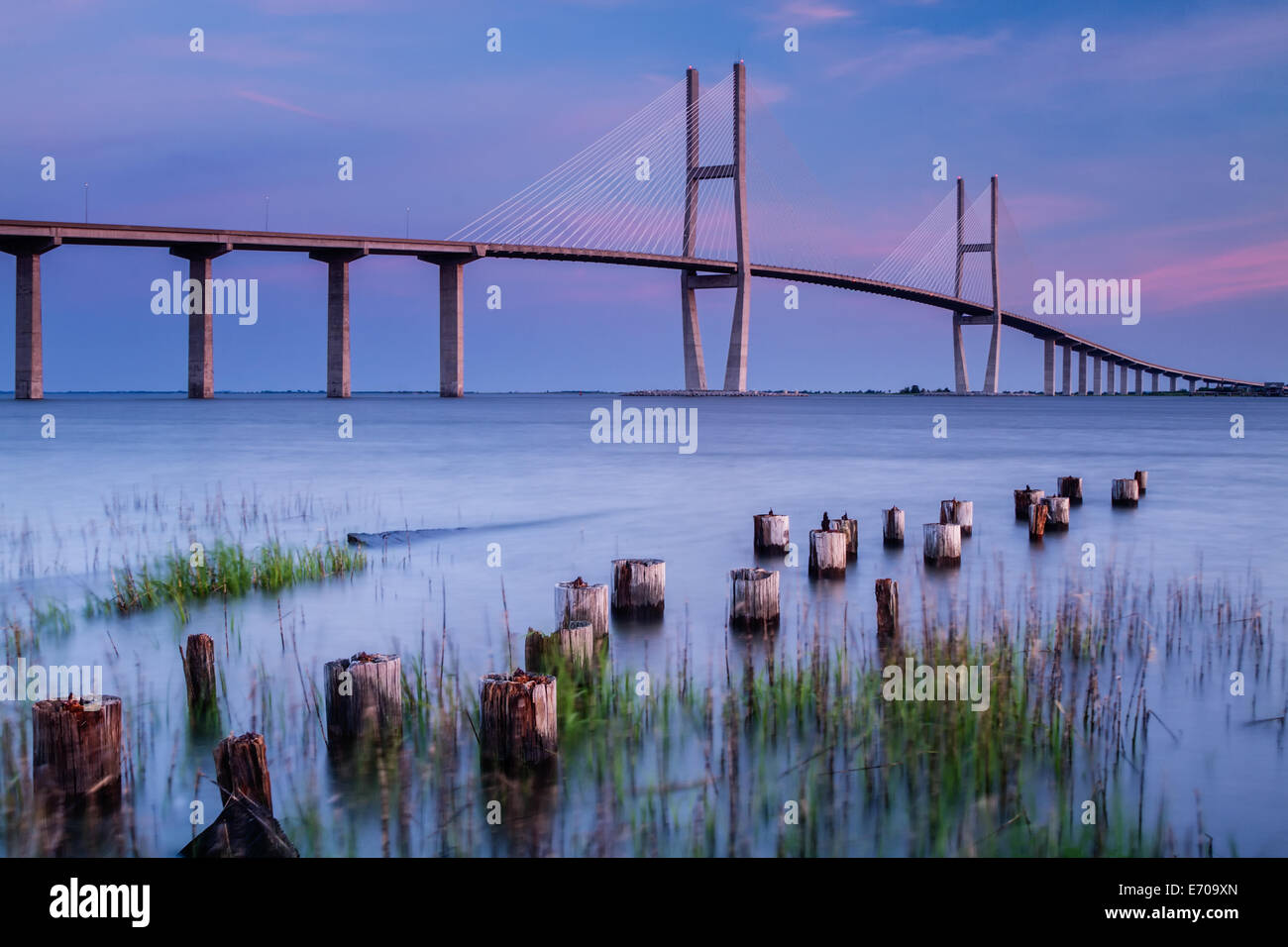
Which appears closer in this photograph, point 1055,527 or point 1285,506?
point 1055,527

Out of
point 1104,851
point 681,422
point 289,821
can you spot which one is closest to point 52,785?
point 289,821

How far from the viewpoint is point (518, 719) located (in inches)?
167

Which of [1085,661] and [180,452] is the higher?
[180,452]

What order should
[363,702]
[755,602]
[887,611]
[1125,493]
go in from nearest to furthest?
1. [363,702]
2. [887,611]
3. [755,602]
4. [1125,493]

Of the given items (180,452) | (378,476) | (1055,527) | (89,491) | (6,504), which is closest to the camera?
(1055,527)

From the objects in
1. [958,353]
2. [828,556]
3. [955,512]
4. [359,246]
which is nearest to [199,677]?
[828,556]

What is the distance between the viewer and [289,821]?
3977mm

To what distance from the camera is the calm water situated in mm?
5066

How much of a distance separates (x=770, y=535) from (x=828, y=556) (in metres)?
1.34

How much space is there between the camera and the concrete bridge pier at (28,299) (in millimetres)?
48688

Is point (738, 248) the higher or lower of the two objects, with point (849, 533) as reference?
higher

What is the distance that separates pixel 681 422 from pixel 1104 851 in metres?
41.7

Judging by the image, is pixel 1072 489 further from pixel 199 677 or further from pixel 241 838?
pixel 241 838
